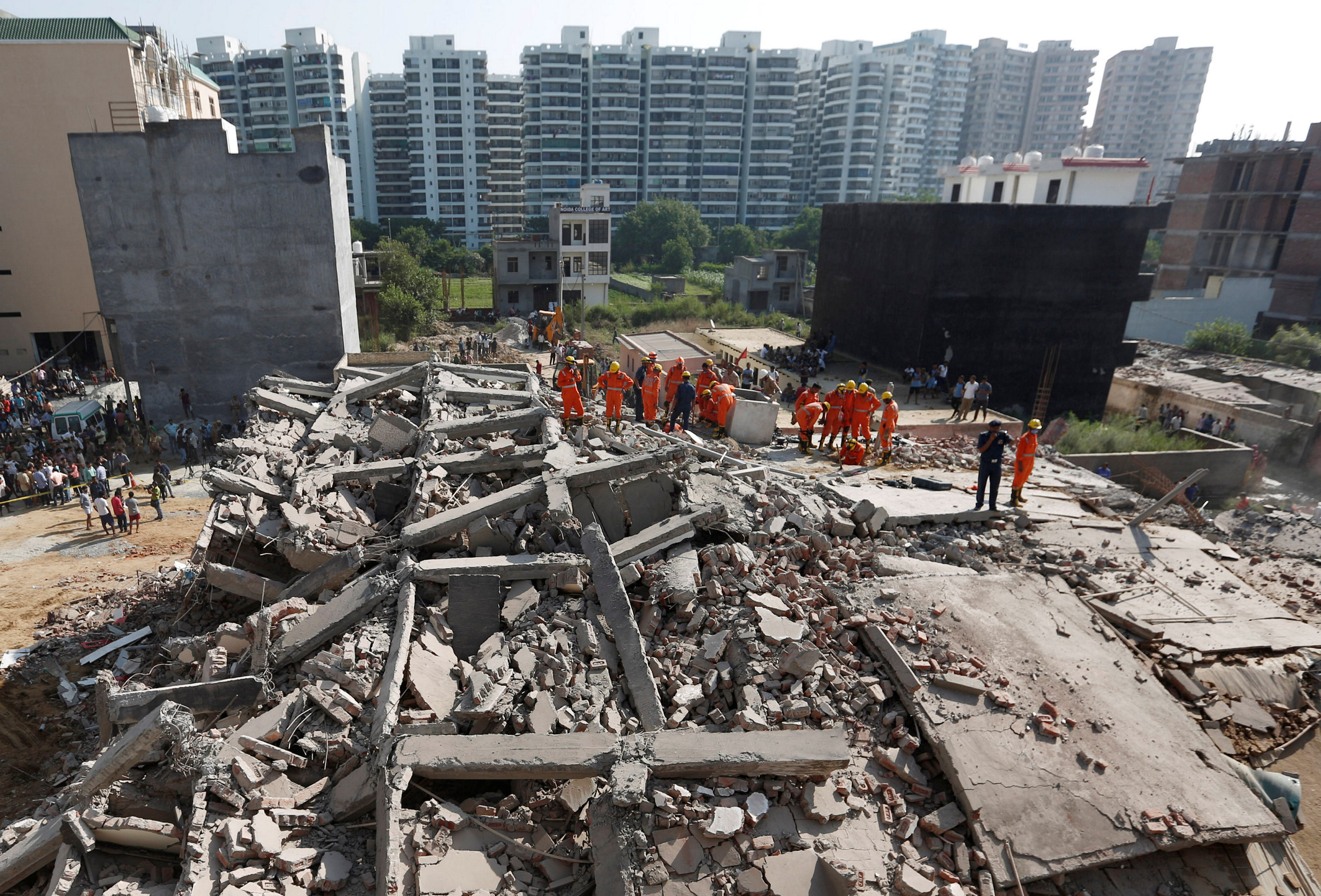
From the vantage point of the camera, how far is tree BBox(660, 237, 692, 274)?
206ft

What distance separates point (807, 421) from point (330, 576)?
27.3 feet

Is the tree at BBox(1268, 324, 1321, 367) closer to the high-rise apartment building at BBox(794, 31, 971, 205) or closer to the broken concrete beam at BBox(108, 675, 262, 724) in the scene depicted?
the broken concrete beam at BBox(108, 675, 262, 724)

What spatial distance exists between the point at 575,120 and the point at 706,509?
73.7m

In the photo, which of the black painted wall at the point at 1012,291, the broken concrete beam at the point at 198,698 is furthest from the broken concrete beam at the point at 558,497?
the black painted wall at the point at 1012,291

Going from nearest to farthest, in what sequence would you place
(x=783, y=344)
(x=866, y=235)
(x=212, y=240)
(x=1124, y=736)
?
(x=1124, y=736), (x=212, y=240), (x=866, y=235), (x=783, y=344)

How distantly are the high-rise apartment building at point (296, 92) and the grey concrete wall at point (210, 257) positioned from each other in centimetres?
5704

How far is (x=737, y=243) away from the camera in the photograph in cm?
6938

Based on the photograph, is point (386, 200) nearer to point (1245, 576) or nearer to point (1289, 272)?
point (1289, 272)

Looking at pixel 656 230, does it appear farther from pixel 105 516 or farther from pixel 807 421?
pixel 807 421

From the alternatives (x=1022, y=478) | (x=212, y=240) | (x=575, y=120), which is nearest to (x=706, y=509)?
(x=1022, y=478)

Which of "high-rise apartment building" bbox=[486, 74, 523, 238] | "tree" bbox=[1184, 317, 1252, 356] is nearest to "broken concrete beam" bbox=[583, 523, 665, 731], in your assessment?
"tree" bbox=[1184, 317, 1252, 356]

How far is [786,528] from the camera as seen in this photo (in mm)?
8547

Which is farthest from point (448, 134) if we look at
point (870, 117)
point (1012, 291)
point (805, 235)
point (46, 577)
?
point (46, 577)

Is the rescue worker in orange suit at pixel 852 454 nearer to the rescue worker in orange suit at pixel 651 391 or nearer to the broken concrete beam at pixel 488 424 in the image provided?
the rescue worker in orange suit at pixel 651 391
